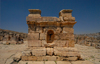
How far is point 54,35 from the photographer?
416 centimetres

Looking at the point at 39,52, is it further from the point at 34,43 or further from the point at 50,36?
the point at 50,36

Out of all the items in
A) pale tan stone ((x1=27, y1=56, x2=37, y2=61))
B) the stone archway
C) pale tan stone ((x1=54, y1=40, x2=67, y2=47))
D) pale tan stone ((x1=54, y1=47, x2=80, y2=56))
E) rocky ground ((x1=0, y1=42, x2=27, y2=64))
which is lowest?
rocky ground ((x1=0, y1=42, x2=27, y2=64))

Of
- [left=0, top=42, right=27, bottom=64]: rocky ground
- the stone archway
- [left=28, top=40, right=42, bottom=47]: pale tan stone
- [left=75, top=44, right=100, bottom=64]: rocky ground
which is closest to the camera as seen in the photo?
[left=28, top=40, right=42, bottom=47]: pale tan stone

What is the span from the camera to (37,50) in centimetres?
385

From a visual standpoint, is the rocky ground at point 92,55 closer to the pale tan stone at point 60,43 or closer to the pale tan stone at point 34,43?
the pale tan stone at point 60,43

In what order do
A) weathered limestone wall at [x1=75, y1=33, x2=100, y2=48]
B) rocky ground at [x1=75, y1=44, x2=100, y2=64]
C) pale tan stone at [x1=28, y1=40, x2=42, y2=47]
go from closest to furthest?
pale tan stone at [x1=28, y1=40, x2=42, y2=47], rocky ground at [x1=75, y1=44, x2=100, y2=64], weathered limestone wall at [x1=75, y1=33, x2=100, y2=48]

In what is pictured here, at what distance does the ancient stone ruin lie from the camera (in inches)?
151

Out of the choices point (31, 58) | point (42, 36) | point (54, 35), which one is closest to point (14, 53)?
point (31, 58)

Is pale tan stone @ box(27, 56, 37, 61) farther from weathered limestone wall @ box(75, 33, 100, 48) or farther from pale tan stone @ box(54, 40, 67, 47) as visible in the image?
weathered limestone wall @ box(75, 33, 100, 48)

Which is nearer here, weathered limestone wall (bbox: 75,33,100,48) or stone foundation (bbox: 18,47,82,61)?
stone foundation (bbox: 18,47,82,61)

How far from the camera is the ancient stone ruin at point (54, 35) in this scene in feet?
12.6

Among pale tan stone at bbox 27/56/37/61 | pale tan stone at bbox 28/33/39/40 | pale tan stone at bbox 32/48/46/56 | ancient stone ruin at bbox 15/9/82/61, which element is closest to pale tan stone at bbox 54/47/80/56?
ancient stone ruin at bbox 15/9/82/61

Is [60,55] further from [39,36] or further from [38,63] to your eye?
[39,36]

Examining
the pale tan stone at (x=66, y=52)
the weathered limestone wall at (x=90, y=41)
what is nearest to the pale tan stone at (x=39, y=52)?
the pale tan stone at (x=66, y=52)
